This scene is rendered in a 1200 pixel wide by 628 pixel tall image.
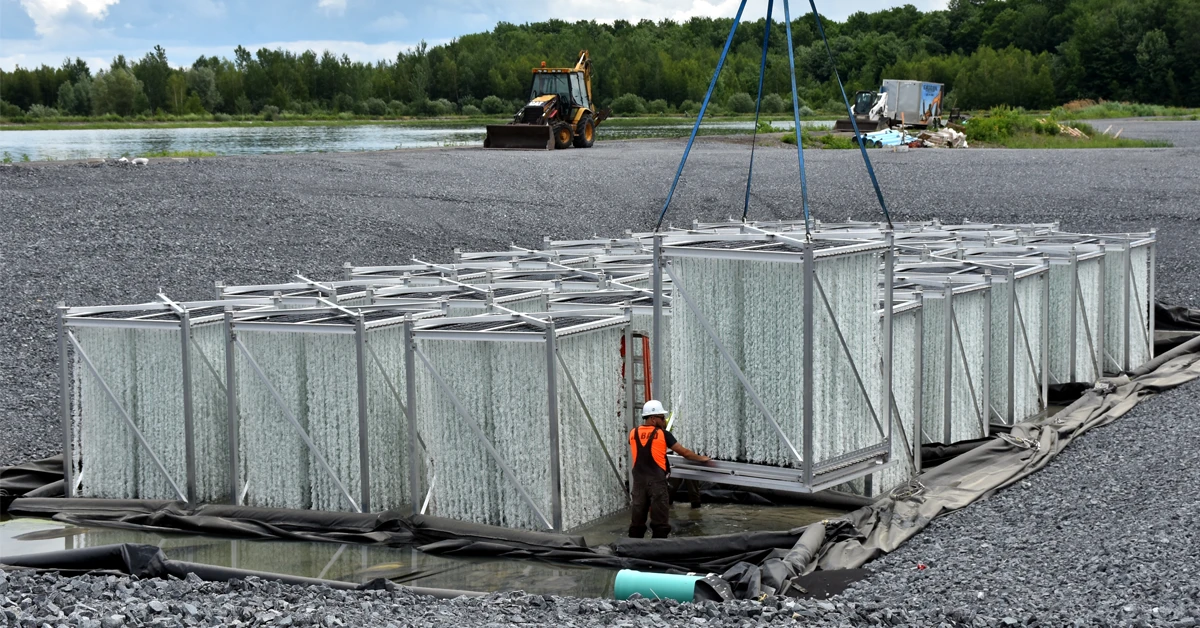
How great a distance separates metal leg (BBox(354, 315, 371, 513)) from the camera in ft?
35.0

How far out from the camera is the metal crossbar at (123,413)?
11.6 metres

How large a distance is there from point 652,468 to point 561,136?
32481 mm

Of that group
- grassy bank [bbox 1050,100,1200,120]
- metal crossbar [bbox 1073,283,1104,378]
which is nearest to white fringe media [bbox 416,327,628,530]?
metal crossbar [bbox 1073,283,1104,378]

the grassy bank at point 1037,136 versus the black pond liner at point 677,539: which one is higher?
the grassy bank at point 1037,136

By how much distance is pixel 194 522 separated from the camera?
10727 mm

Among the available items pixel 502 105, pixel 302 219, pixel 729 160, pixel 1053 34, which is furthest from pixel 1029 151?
pixel 1053 34

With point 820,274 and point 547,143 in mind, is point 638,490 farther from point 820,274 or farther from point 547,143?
point 547,143

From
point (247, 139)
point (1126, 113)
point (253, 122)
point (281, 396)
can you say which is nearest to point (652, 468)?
point (281, 396)

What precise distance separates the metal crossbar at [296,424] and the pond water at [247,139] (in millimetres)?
33042

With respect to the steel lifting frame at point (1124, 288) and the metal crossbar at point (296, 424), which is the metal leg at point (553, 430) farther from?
the steel lifting frame at point (1124, 288)

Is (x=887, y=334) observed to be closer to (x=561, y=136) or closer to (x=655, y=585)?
(x=655, y=585)

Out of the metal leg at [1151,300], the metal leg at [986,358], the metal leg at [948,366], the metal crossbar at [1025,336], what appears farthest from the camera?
the metal leg at [1151,300]

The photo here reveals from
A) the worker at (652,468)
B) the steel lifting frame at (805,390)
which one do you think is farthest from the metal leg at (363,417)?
the steel lifting frame at (805,390)

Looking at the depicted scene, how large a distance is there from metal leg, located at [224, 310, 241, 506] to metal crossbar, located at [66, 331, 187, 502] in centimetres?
60
